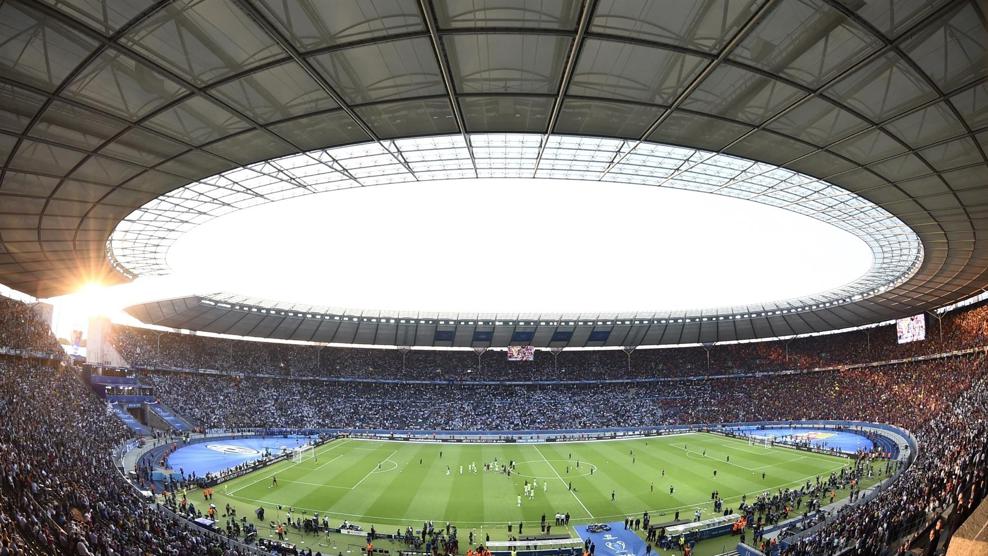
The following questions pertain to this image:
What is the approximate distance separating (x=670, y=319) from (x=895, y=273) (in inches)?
1213

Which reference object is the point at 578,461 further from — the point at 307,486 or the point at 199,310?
the point at 199,310

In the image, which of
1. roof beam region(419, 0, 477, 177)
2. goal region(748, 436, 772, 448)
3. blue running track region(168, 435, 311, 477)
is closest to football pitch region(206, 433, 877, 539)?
goal region(748, 436, 772, 448)

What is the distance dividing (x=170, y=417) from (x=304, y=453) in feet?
64.3

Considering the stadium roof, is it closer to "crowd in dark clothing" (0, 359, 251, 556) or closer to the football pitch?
"crowd in dark clothing" (0, 359, 251, 556)

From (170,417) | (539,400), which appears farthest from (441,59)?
(539,400)

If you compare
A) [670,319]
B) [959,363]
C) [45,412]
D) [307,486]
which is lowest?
[307,486]

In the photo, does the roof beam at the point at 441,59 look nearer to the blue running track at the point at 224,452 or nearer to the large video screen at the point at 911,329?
the blue running track at the point at 224,452

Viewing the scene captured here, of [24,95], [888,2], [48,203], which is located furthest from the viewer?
[48,203]

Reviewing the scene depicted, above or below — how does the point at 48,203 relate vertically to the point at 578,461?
above

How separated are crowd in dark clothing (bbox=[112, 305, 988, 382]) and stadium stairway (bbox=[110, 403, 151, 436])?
25.5 ft

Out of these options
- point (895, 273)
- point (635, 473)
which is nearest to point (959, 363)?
point (895, 273)

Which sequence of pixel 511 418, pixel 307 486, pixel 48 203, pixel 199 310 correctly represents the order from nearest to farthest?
pixel 48 203
pixel 307 486
pixel 199 310
pixel 511 418

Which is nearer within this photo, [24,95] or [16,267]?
[24,95]

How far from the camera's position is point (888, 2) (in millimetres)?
10938
